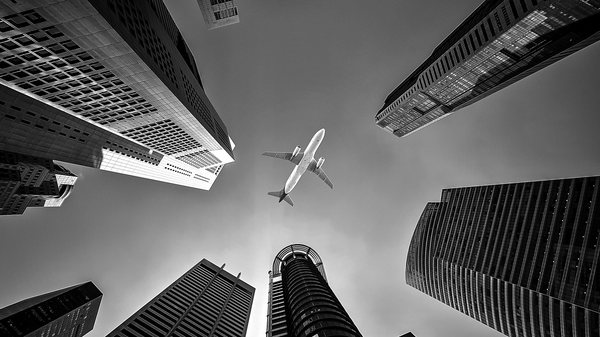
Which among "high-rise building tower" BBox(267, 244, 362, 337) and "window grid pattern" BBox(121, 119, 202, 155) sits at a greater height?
"window grid pattern" BBox(121, 119, 202, 155)

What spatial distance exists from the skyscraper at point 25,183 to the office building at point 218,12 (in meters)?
86.4

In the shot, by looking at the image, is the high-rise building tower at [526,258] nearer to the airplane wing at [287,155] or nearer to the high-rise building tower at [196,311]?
the airplane wing at [287,155]

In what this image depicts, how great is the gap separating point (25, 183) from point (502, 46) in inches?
7436

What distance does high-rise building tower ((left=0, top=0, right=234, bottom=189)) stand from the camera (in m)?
38.7

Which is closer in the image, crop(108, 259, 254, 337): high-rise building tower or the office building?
crop(108, 259, 254, 337): high-rise building tower

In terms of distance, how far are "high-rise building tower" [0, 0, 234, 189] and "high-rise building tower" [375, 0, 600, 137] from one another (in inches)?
4319

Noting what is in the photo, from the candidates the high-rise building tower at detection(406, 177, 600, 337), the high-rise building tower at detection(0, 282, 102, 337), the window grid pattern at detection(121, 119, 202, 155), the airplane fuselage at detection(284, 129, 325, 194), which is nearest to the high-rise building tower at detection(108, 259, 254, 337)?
the high-rise building tower at detection(0, 282, 102, 337)

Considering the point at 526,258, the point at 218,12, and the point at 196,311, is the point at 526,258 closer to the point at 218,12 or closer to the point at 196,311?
the point at 196,311

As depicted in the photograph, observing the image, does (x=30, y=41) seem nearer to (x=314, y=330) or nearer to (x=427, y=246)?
(x=314, y=330)

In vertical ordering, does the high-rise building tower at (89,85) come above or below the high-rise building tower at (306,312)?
above

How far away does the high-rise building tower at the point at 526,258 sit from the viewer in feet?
210

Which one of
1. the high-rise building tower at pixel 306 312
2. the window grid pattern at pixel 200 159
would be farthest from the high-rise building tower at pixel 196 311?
the window grid pattern at pixel 200 159

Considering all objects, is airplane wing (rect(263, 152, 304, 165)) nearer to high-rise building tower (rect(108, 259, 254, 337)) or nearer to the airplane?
the airplane

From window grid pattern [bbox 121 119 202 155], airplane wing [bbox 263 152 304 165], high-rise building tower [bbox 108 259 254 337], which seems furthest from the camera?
airplane wing [bbox 263 152 304 165]
